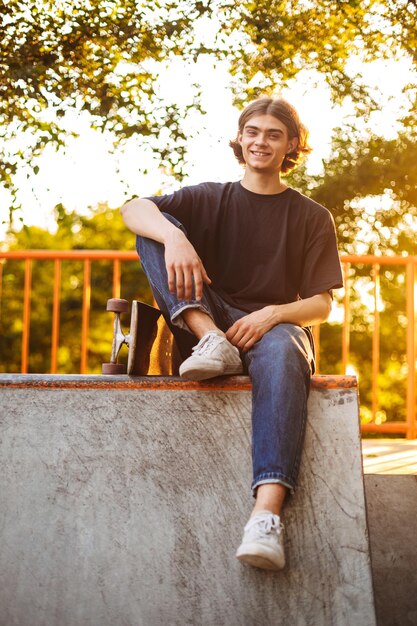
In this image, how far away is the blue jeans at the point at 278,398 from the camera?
2.24 meters

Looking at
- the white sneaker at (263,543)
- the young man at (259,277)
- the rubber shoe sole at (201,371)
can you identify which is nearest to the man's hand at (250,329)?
the young man at (259,277)

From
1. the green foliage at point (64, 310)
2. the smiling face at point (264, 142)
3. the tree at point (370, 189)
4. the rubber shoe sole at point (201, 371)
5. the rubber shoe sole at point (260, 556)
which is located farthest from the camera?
the green foliage at point (64, 310)

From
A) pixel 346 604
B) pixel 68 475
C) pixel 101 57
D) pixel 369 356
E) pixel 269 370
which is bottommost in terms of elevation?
pixel 346 604

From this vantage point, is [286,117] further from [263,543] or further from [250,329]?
[263,543]

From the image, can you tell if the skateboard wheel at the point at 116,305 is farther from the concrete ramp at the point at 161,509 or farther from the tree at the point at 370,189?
the tree at the point at 370,189

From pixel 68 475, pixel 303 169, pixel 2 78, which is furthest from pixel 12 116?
pixel 68 475

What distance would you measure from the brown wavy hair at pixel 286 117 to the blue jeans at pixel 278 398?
91 cm

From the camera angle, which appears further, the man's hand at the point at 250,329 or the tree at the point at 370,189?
the tree at the point at 370,189

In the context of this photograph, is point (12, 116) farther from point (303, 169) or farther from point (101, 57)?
point (303, 169)

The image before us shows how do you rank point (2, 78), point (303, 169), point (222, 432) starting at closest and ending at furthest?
1. point (222, 432)
2. point (2, 78)
3. point (303, 169)

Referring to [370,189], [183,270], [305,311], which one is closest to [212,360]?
[183,270]

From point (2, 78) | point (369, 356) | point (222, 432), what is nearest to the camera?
point (222, 432)

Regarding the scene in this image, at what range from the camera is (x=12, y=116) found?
425 centimetres

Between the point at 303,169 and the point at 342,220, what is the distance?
0.94m
